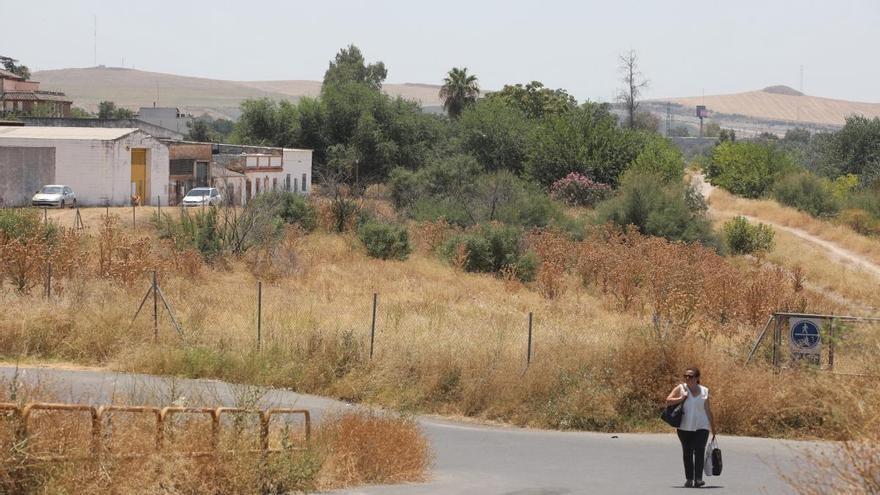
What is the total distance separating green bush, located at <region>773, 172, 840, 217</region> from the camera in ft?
265

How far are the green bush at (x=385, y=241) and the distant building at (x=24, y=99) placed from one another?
6257cm

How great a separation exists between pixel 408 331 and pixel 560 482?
38.2ft

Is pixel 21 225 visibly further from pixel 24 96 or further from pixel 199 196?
pixel 24 96

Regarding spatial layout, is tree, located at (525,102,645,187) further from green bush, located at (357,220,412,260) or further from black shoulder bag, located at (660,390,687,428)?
black shoulder bag, located at (660,390,687,428)

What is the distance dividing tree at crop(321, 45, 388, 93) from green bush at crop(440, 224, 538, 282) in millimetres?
101747

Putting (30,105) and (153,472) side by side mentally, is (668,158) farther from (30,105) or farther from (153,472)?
(153,472)

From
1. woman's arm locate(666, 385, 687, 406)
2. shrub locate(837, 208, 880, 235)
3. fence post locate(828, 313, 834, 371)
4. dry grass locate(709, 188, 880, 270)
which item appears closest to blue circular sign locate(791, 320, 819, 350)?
fence post locate(828, 313, 834, 371)

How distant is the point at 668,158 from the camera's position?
272ft

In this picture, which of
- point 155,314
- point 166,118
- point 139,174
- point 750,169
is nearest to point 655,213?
point 139,174

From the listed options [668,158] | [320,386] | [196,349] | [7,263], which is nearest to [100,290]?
[7,263]

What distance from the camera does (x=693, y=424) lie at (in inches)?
591

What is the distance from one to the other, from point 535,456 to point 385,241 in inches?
1213

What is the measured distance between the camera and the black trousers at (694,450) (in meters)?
15.1

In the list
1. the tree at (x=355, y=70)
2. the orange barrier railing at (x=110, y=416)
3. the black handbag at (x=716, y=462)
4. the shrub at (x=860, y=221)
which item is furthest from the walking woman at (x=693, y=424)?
the tree at (x=355, y=70)
